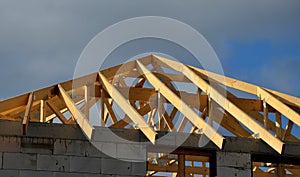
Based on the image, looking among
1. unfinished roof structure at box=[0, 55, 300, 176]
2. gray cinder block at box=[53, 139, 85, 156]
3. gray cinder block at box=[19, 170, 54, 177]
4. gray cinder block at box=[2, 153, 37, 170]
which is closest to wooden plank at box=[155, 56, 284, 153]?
unfinished roof structure at box=[0, 55, 300, 176]

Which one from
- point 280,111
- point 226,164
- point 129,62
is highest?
point 129,62

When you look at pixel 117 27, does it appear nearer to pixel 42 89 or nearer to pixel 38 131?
pixel 42 89

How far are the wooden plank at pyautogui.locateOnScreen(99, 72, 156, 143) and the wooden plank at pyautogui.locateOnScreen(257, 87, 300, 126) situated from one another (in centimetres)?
305

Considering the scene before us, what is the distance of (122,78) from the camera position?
1909cm

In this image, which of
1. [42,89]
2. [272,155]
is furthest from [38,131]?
[272,155]

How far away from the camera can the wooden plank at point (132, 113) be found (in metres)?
15.3

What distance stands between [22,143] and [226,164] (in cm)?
412

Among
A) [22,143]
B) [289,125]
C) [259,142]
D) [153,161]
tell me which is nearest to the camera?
[22,143]

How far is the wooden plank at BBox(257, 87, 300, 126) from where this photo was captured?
16128mm

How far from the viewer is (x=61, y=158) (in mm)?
14984

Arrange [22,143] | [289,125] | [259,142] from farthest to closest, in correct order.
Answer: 1. [289,125]
2. [259,142]
3. [22,143]

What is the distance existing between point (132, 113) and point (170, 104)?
8.42 feet

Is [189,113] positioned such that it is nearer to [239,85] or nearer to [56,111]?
[239,85]

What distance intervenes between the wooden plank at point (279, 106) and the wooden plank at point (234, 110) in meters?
0.90
